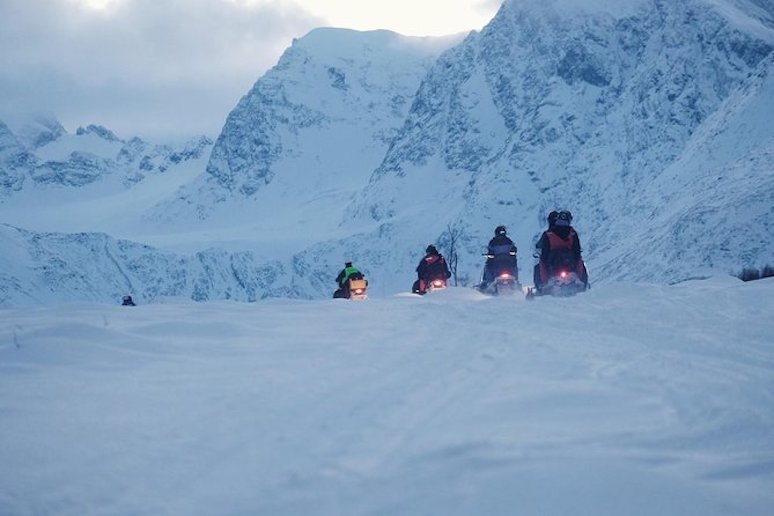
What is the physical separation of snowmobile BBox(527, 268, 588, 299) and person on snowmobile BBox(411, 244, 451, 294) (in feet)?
16.0

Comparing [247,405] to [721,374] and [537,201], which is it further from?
[537,201]

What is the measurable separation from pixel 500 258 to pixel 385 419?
40.3 ft

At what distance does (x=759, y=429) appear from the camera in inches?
180

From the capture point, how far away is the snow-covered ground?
3869mm

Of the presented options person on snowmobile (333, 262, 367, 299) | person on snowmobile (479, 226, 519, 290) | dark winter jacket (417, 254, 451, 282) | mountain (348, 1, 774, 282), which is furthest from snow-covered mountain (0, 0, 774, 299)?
person on snowmobile (479, 226, 519, 290)

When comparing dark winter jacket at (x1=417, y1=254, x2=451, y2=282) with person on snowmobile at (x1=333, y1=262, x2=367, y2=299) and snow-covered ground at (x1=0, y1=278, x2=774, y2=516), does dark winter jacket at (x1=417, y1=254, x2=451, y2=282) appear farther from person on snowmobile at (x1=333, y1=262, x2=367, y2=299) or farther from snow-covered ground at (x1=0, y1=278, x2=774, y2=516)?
snow-covered ground at (x1=0, y1=278, x2=774, y2=516)

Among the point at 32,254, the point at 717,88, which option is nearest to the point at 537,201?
the point at 717,88

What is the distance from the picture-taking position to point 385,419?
16.2 feet

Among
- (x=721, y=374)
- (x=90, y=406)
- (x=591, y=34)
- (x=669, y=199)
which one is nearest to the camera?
(x=90, y=406)

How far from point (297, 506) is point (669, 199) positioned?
245 feet

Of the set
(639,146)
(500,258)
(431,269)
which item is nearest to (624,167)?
(639,146)

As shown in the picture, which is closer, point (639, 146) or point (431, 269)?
point (431, 269)

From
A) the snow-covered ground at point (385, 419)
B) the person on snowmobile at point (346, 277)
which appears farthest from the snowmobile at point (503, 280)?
the snow-covered ground at point (385, 419)

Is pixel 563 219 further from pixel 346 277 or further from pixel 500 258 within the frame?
pixel 346 277
